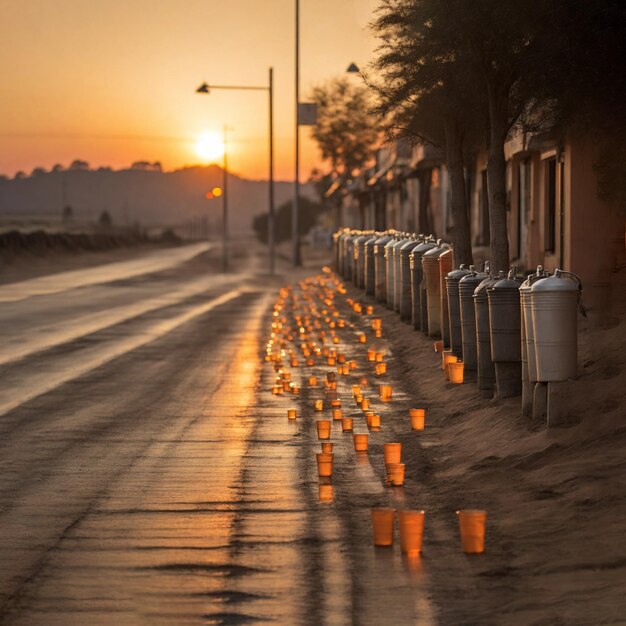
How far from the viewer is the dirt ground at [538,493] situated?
22.6ft

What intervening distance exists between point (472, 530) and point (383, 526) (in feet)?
1.64

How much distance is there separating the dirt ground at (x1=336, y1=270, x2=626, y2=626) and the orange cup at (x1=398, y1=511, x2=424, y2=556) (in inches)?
6.8

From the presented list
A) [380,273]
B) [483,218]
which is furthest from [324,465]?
[483,218]

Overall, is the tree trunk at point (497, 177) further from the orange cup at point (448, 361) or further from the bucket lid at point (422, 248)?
the bucket lid at point (422, 248)

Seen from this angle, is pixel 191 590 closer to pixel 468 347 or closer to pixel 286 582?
pixel 286 582

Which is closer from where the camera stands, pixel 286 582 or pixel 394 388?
pixel 286 582

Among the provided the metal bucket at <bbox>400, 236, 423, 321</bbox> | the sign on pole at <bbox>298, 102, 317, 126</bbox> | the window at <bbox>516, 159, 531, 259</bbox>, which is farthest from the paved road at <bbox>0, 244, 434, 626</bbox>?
the sign on pole at <bbox>298, 102, 317, 126</bbox>

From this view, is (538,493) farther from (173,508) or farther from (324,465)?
(173,508)

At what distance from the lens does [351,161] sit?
92.0m

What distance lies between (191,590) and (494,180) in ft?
41.4

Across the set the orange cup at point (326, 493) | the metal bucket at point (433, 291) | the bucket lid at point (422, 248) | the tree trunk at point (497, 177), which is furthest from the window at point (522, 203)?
the orange cup at point (326, 493)

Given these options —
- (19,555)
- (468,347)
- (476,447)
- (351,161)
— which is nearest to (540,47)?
(468,347)

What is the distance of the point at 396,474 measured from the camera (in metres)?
10.2

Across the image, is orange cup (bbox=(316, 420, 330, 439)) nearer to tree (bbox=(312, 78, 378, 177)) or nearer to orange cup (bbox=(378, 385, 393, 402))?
orange cup (bbox=(378, 385, 393, 402))
